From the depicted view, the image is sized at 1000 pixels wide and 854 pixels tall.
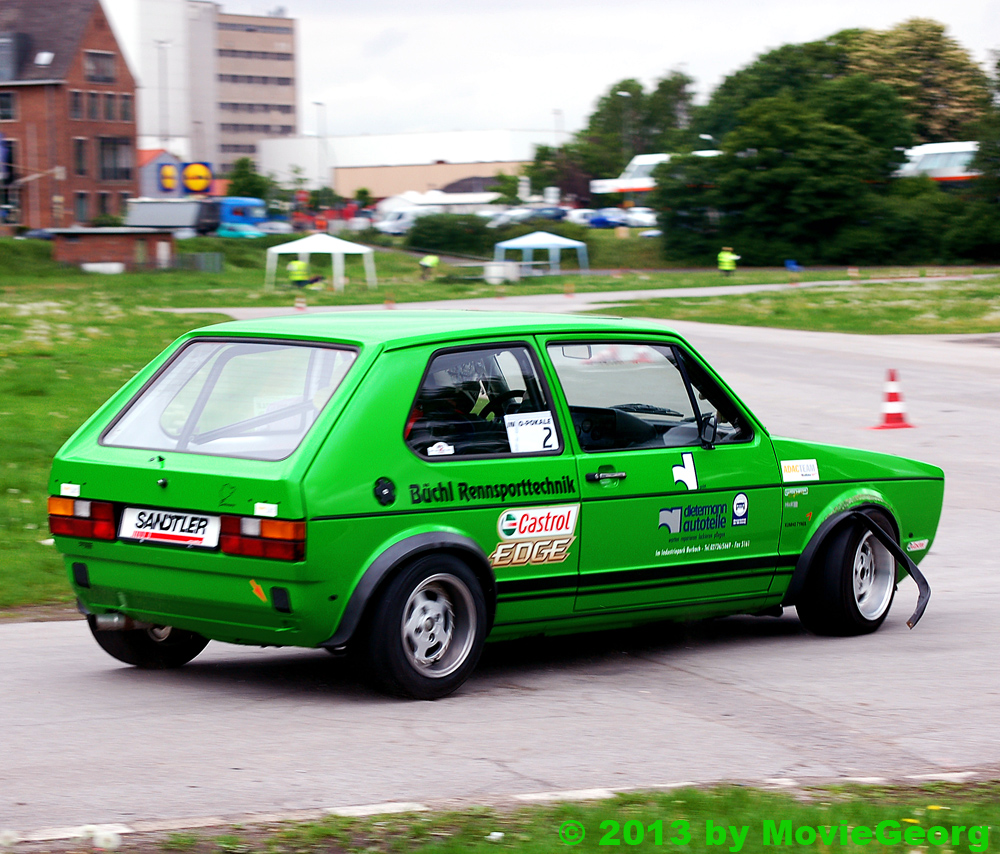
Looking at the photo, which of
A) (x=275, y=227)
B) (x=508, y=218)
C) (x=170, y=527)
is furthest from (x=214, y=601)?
(x=275, y=227)

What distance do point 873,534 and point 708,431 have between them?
1201 mm

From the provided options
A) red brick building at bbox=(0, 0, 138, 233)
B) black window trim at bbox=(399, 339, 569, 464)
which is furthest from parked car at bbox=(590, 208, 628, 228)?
black window trim at bbox=(399, 339, 569, 464)

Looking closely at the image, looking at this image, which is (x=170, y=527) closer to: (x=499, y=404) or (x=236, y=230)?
(x=499, y=404)

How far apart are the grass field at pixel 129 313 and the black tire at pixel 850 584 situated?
4107 millimetres

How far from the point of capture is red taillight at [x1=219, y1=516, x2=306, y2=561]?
5.19 m

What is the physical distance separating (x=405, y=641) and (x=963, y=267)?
61488 mm

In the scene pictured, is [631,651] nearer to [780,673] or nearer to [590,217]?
→ [780,673]

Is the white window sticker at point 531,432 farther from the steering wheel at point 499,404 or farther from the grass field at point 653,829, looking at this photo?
the grass field at point 653,829

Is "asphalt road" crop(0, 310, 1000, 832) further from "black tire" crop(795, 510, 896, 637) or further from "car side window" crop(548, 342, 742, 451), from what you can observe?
"car side window" crop(548, 342, 742, 451)

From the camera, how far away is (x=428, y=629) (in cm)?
562

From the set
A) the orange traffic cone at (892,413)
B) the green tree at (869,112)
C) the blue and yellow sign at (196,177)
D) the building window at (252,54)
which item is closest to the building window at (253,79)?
the building window at (252,54)

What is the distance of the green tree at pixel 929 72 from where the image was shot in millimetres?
95812

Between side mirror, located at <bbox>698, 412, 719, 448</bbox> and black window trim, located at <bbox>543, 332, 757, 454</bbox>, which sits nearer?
black window trim, located at <bbox>543, 332, 757, 454</bbox>

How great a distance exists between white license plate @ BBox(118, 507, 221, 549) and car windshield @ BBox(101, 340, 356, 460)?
0.27m
